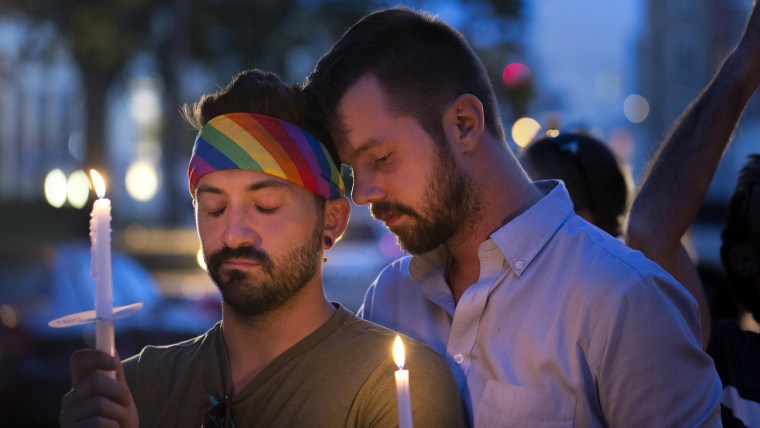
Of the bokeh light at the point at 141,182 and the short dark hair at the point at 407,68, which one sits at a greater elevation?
the short dark hair at the point at 407,68

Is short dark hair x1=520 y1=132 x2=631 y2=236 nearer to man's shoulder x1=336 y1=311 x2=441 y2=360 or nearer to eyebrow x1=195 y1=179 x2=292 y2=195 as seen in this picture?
man's shoulder x1=336 y1=311 x2=441 y2=360

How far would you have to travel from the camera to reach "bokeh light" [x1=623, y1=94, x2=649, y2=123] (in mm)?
68300

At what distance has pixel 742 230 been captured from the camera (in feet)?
14.0

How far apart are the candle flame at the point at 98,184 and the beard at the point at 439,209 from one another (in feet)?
3.42

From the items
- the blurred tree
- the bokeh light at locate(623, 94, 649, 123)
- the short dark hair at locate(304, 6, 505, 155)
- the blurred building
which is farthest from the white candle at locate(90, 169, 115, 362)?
the bokeh light at locate(623, 94, 649, 123)

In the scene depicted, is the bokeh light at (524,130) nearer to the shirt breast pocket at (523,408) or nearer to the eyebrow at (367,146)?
the eyebrow at (367,146)

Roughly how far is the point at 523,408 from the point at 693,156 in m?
1.11

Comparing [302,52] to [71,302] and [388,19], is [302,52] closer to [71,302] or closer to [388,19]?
[71,302]

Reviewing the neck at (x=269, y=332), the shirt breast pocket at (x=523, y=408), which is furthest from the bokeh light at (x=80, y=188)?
the shirt breast pocket at (x=523, y=408)

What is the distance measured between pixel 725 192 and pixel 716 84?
43.2 metres

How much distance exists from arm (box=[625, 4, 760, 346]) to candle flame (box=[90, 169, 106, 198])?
6.15 ft

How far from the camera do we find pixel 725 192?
Answer: 4475 cm

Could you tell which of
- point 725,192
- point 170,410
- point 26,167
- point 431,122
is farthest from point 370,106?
point 26,167

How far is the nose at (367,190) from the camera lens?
10.9 ft
